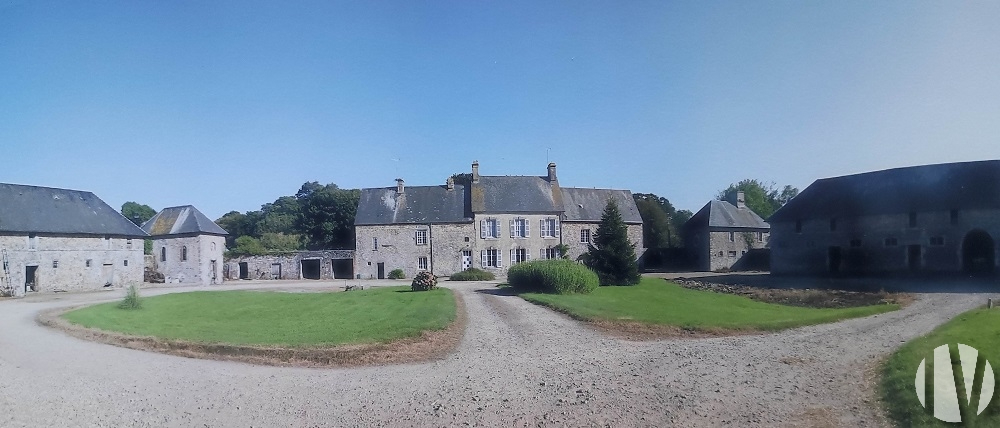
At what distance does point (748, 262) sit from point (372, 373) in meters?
47.3

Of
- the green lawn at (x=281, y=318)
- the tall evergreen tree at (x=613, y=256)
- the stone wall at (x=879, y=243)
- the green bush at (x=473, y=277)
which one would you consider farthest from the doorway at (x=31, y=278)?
the stone wall at (x=879, y=243)

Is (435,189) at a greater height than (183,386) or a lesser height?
greater

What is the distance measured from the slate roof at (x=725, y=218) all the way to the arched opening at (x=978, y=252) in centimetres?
1952

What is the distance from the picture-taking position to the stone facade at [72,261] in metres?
33.2

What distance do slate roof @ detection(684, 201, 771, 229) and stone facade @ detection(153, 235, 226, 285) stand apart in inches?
1579

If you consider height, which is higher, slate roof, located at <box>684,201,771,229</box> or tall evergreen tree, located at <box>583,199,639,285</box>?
slate roof, located at <box>684,201,771,229</box>

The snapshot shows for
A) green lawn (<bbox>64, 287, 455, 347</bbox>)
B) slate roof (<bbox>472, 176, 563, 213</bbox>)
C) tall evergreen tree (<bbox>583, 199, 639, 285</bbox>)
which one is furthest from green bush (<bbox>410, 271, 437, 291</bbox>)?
slate roof (<bbox>472, 176, 563, 213</bbox>)

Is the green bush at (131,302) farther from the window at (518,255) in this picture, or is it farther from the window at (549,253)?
the window at (549,253)

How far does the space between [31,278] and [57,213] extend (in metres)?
4.45

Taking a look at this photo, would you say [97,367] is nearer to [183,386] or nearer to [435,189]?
[183,386]

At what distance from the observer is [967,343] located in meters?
9.41

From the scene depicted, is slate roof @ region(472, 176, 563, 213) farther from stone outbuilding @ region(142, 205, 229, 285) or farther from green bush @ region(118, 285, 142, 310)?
green bush @ region(118, 285, 142, 310)

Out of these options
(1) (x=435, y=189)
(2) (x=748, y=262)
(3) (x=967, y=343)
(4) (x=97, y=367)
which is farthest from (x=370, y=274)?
(3) (x=967, y=343)

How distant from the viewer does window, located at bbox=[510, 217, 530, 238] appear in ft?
154
